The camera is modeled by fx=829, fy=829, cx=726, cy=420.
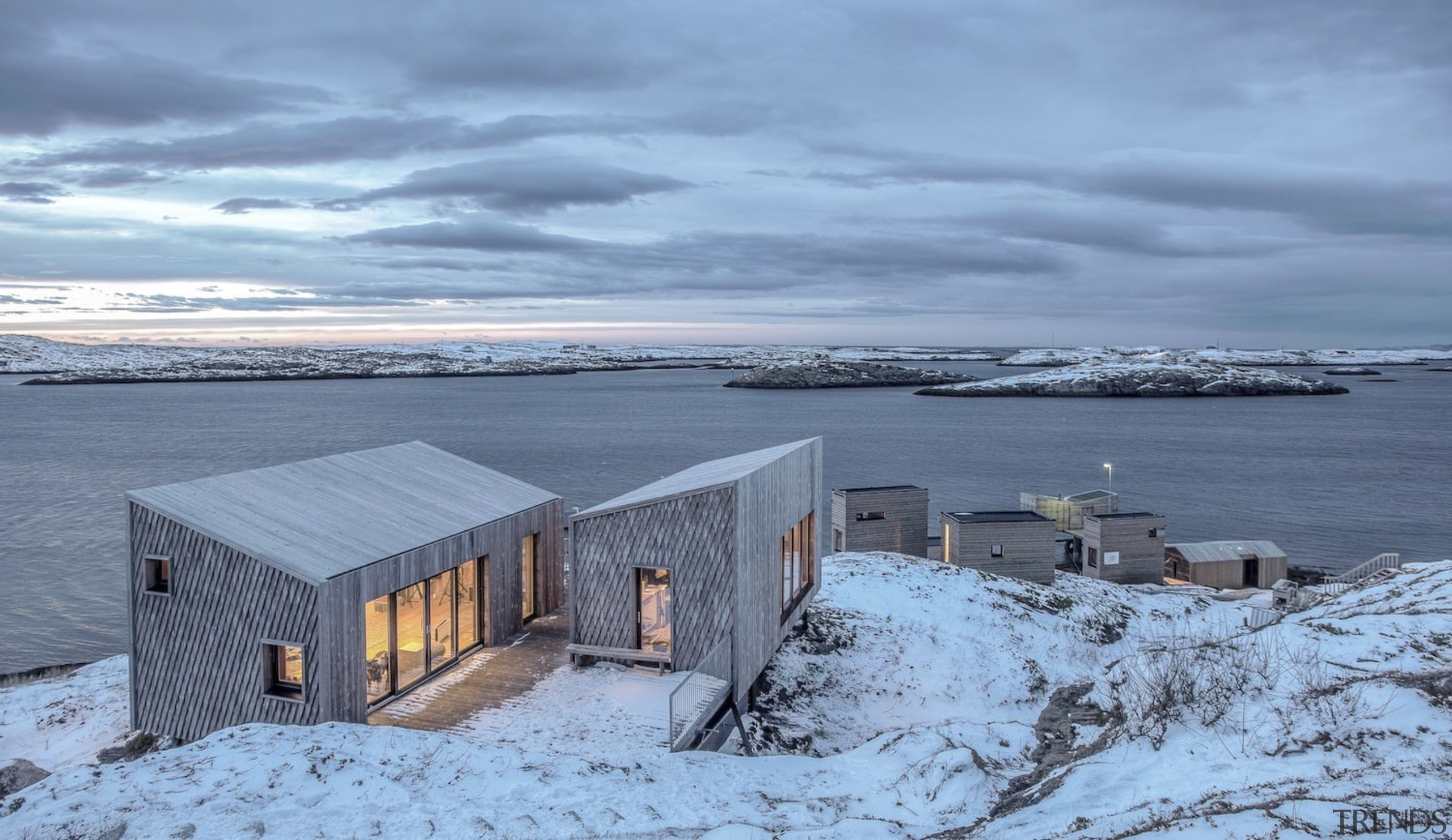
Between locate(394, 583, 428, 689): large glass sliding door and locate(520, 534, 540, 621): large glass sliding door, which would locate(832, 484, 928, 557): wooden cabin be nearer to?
locate(520, 534, 540, 621): large glass sliding door

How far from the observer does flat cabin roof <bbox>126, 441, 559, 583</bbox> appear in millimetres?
10883

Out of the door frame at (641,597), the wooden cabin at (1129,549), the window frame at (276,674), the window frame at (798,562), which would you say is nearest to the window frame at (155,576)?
the window frame at (276,674)

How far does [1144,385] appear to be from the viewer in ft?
456

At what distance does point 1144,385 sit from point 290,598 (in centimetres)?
14951

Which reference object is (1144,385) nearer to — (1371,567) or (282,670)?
(1371,567)

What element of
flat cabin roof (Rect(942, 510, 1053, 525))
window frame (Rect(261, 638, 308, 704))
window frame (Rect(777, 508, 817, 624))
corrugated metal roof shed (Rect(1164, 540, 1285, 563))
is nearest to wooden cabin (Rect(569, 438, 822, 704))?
window frame (Rect(777, 508, 817, 624))

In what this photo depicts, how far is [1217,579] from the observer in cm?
2894

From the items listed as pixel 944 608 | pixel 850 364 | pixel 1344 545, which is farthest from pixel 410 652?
pixel 850 364

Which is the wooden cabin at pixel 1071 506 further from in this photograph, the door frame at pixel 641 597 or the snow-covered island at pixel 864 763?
the door frame at pixel 641 597

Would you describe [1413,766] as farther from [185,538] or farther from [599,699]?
[185,538]

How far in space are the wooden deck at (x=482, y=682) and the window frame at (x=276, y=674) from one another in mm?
969

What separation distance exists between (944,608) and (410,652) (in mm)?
11343

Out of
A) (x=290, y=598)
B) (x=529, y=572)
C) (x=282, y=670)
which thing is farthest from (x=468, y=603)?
(x=290, y=598)

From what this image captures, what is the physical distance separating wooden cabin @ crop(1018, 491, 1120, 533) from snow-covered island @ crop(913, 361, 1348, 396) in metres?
106
